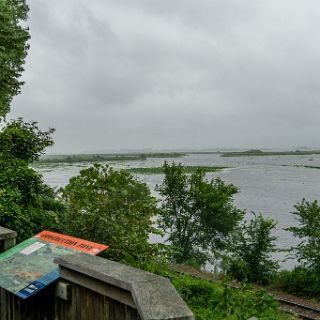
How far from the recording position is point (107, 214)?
8008mm

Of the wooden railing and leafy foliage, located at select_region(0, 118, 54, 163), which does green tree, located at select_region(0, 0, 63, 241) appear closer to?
leafy foliage, located at select_region(0, 118, 54, 163)

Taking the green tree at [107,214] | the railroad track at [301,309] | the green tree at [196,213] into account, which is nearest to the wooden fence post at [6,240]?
the green tree at [107,214]

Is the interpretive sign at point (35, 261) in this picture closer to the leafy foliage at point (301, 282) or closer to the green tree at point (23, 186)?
the green tree at point (23, 186)

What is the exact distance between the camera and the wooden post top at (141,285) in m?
2.22

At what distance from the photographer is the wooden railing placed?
2.34m

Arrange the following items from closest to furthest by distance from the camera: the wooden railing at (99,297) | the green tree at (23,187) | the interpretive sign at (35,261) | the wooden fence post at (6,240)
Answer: the wooden railing at (99,297) < the interpretive sign at (35,261) < the wooden fence post at (6,240) < the green tree at (23,187)

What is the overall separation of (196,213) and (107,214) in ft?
71.3

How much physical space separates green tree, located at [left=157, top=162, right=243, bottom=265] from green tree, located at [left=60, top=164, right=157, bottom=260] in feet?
60.3

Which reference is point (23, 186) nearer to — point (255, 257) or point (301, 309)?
point (301, 309)

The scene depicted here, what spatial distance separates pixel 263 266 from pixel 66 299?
66.3 feet

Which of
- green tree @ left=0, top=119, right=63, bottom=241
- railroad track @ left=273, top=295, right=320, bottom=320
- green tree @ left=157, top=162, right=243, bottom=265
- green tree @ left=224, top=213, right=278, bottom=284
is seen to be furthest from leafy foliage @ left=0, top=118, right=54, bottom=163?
green tree @ left=157, top=162, right=243, bottom=265

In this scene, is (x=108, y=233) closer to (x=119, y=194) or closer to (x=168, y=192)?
(x=119, y=194)

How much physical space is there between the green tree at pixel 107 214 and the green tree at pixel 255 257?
43.4 ft

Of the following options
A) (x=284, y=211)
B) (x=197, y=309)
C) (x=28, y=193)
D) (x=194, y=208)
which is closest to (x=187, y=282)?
(x=197, y=309)
